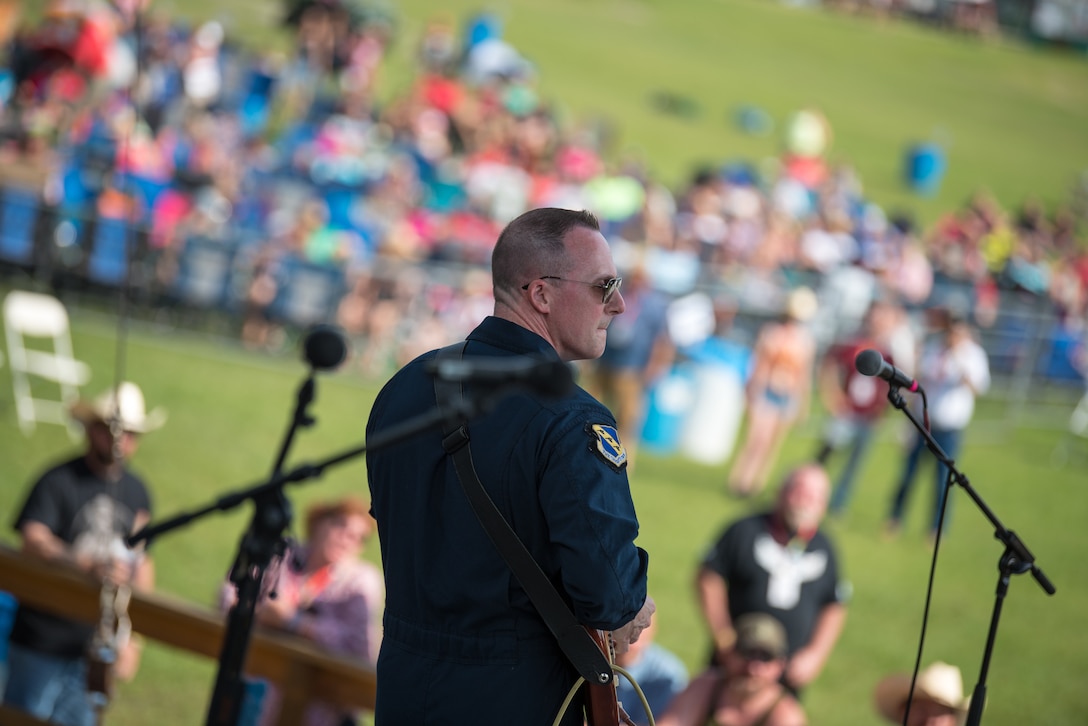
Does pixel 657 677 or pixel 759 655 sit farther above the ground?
pixel 759 655

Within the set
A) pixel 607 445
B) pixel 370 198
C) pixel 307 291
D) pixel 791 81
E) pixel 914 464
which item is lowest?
pixel 307 291

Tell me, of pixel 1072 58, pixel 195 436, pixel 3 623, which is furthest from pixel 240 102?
pixel 1072 58

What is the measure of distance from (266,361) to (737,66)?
3188cm

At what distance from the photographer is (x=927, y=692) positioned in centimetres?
525

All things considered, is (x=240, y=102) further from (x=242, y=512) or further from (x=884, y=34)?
(x=884, y=34)

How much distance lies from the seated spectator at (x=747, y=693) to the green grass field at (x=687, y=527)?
91.5 inches

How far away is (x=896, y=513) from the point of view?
11289 millimetres

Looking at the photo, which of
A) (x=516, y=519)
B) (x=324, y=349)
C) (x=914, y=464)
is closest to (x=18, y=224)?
(x=914, y=464)

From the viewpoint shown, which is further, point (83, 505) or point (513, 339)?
point (83, 505)

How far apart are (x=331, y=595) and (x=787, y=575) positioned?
96.5 inches

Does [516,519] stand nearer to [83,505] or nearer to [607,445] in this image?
[607,445]

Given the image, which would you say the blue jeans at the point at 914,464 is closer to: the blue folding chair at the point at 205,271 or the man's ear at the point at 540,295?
the blue folding chair at the point at 205,271

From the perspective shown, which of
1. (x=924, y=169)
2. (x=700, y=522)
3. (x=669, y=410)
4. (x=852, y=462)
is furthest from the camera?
(x=924, y=169)

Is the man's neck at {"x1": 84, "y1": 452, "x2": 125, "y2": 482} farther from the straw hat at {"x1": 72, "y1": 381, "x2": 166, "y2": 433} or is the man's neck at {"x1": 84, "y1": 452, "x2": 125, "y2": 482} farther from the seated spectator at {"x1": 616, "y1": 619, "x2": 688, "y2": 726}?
the seated spectator at {"x1": 616, "y1": 619, "x2": 688, "y2": 726}
